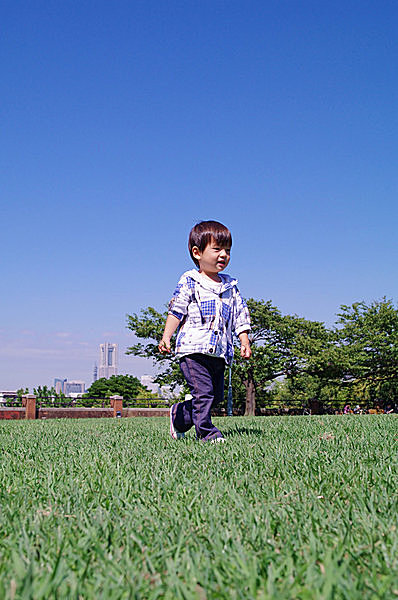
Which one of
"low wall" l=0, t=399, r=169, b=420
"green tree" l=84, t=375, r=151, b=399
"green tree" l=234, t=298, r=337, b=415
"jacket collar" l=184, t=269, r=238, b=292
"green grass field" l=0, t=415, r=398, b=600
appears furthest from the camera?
"green tree" l=84, t=375, r=151, b=399

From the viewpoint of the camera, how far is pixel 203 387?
4191 mm

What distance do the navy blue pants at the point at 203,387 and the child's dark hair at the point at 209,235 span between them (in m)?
0.99

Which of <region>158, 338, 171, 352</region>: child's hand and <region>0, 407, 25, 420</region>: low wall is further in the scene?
<region>0, 407, 25, 420</region>: low wall

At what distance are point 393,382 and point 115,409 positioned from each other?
17.6 meters

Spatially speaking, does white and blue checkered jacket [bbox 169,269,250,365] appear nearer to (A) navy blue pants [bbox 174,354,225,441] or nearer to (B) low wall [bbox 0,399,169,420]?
(A) navy blue pants [bbox 174,354,225,441]

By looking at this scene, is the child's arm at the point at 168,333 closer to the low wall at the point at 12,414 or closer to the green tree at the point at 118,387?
the low wall at the point at 12,414

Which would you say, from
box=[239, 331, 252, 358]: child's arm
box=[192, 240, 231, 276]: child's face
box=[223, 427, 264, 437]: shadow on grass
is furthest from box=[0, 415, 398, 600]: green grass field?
box=[192, 240, 231, 276]: child's face

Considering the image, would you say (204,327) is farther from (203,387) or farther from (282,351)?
(282,351)

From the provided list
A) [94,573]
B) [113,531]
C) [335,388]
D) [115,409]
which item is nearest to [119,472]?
[113,531]

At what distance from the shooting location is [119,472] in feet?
8.25

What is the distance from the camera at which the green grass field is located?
3.63 feet

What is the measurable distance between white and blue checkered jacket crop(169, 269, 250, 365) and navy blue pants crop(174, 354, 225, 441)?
3.8 inches

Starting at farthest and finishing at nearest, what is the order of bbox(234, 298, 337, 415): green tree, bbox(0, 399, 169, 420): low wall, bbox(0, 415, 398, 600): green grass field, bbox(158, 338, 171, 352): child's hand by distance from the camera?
bbox(234, 298, 337, 415): green tree < bbox(0, 399, 169, 420): low wall < bbox(158, 338, 171, 352): child's hand < bbox(0, 415, 398, 600): green grass field

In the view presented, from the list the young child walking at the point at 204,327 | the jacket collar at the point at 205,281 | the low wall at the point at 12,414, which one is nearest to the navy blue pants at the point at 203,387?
the young child walking at the point at 204,327
